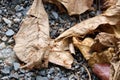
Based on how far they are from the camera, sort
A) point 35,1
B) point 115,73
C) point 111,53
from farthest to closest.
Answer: point 35,1 → point 111,53 → point 115,73

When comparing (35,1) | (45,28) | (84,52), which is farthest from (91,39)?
(35,1)

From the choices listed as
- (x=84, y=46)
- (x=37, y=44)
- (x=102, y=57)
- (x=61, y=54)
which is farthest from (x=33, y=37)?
(x=102, y=57)

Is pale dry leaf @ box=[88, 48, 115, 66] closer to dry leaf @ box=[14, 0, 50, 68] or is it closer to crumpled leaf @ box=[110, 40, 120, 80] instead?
crumpled leaf @ box=[110, 40, 120, 80]

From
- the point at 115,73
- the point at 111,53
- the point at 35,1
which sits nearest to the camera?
the point at 115,73

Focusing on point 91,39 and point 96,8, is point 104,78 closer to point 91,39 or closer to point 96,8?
point 91,39

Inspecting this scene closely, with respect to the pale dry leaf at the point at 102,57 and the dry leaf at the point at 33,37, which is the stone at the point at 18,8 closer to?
the dry leaf at the point at 33,37

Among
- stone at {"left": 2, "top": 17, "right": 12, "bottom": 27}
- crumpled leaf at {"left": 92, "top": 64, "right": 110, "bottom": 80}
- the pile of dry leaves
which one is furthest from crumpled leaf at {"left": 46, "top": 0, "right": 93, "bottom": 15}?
crumpled leaf at {"left": 92, "top": 64, "right": 110, "bottom": 80}

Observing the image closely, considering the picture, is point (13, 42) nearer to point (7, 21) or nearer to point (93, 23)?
point (7, 21)
